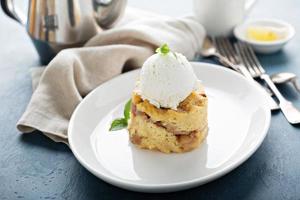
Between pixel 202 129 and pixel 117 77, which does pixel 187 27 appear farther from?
pixel 202 129

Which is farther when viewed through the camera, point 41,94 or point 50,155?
point 41,94

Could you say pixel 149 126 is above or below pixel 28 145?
above

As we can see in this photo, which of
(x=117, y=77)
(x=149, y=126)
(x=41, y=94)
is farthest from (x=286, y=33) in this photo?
(x=41, y=94)

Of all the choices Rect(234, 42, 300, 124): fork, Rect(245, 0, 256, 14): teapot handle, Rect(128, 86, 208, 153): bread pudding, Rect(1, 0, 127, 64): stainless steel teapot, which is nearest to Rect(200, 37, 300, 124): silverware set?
Rect(234, 42, 300, 124): fork

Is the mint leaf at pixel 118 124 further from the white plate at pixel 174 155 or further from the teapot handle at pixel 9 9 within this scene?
the teapot handle at pixel 9 9

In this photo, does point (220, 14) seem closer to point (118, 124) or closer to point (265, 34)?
point (265, 34)

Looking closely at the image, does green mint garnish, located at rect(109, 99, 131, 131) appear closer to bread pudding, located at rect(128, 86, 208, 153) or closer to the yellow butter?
bread pudding, located at rect(128, 86, 208, 153)

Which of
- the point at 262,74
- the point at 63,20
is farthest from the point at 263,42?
the point at 63,20
